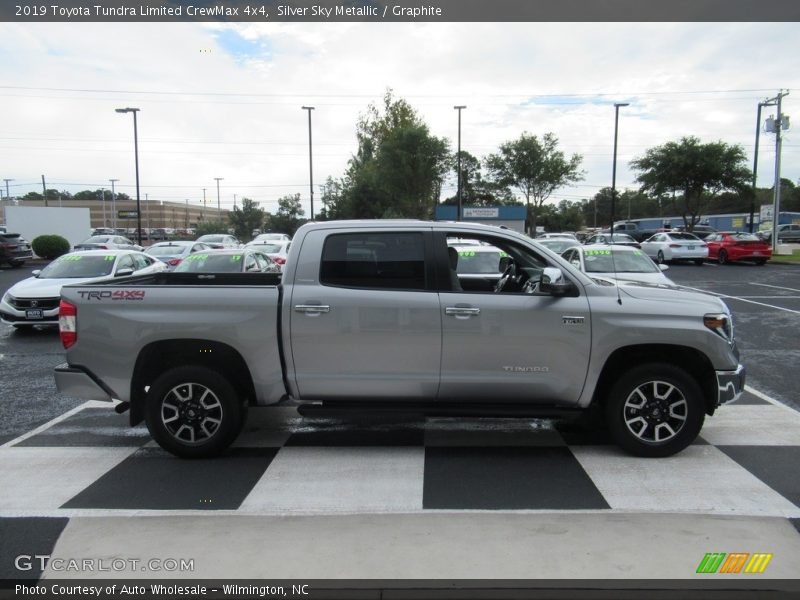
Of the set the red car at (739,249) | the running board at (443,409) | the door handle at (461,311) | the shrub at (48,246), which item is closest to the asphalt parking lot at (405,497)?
the running board at (443,409)

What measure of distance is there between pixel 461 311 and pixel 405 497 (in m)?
1.52

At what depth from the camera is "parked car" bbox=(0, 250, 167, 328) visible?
449 inches

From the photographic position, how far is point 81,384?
5328mm

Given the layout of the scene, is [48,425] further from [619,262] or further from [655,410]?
[619,262]

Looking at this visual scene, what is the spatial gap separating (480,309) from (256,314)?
1815mm

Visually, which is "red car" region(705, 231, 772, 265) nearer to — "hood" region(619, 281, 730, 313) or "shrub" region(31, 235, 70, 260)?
"hood" region(619, 281, 730, 313)

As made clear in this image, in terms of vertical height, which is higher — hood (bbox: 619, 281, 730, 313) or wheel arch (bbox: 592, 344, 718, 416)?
hood (bbox: 619, 281, 730, 313)

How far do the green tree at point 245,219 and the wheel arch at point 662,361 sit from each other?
205ft

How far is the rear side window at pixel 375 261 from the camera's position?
532cm

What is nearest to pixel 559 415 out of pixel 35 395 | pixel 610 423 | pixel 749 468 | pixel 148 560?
pixel 610 423

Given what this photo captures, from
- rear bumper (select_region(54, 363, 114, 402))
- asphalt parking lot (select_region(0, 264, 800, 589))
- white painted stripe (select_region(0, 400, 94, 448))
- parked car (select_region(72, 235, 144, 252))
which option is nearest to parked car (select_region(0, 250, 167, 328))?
white painted stripe (select_region(0, 400, 94, 448))

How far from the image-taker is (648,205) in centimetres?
11644

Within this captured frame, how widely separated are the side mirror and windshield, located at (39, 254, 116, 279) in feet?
33.1

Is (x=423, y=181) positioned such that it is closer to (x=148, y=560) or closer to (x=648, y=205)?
(x=148, y=560)
